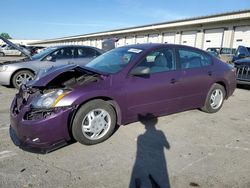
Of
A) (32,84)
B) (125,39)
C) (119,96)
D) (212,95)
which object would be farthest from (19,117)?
(125,39)

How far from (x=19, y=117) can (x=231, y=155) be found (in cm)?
301

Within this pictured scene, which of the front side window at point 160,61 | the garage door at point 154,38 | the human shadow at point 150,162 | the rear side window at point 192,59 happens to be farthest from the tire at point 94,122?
the garage door at point 154,38

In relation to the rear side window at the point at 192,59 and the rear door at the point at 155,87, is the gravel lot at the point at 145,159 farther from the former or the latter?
the rear side window at the point at 192,59

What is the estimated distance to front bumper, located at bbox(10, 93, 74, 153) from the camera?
305 cm

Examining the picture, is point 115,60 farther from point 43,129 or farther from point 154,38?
point 154,38

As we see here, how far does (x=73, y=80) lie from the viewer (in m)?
3.62

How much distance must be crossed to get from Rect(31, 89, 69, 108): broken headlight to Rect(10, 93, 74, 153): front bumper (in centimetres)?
9

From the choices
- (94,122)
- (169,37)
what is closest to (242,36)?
(169,37)

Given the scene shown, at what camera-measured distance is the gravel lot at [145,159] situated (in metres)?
2.71

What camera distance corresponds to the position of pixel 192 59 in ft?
15.7

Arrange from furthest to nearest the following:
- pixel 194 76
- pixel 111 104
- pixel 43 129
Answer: pixel 194 76
pixel 111 104
pixel 43 129

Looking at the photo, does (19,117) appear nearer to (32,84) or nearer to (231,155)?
(32,84)

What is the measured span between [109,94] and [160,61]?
133 cm

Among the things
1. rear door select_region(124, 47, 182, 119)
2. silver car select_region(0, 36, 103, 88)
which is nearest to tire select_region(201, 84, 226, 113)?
rear door select_region(124, 47, 182, 119)
